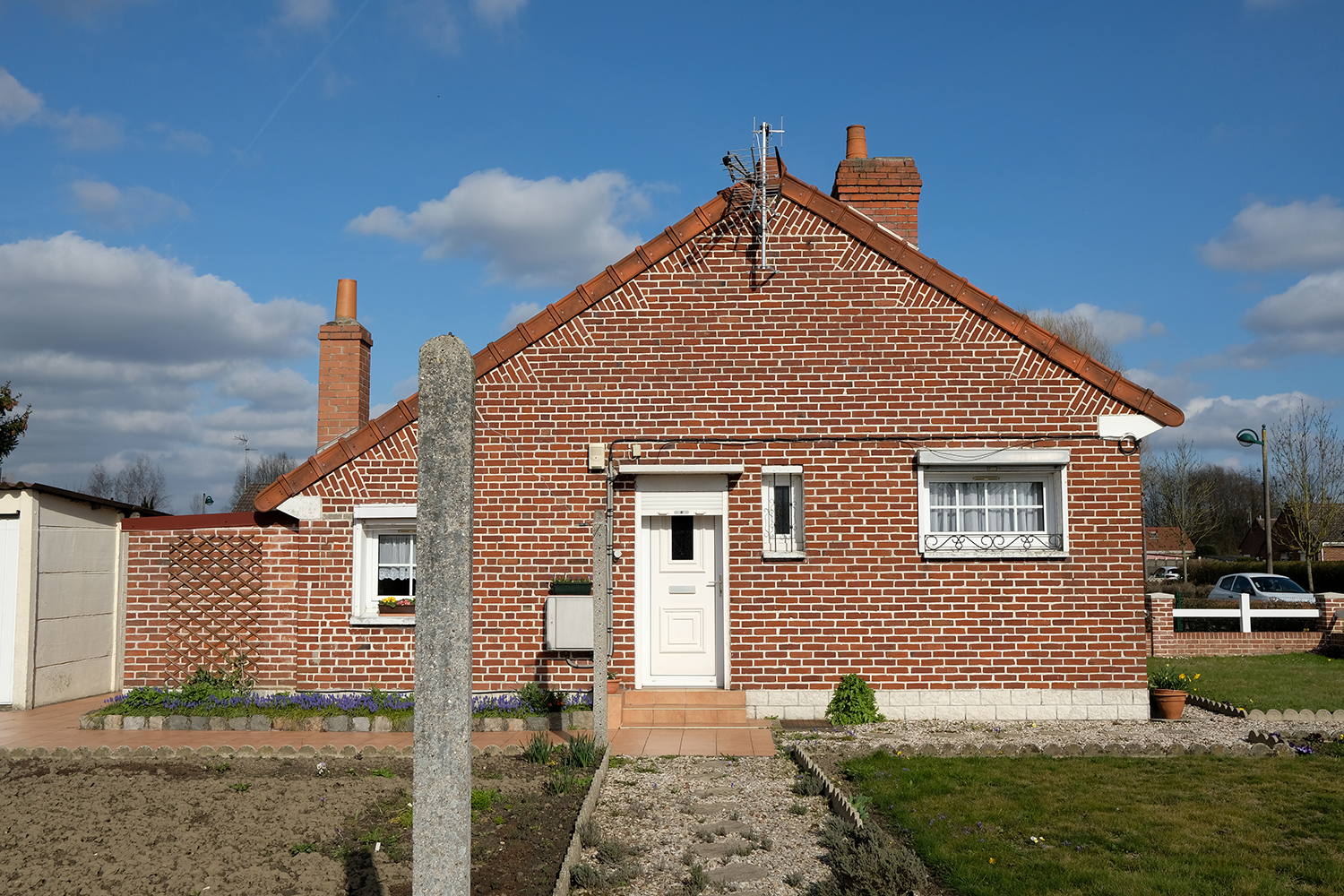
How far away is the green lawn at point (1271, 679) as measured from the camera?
435 inches

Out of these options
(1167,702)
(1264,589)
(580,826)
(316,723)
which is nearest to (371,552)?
(316,723)

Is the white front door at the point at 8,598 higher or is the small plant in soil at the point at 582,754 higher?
the white front door at the point at 8,598

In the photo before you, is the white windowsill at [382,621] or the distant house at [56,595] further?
the distant house at [56,595]

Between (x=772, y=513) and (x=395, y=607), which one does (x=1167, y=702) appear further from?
(x=395, y=607)

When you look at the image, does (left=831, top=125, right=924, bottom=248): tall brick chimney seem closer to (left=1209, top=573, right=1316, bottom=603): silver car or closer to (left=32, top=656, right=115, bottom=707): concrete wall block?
(left=32, top=656, right=115, bottom=707): concrete wall block

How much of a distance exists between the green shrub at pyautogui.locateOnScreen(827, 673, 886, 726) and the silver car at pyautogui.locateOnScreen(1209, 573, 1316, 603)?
16.6m

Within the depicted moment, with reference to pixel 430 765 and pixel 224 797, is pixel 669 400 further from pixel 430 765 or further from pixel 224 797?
pixel 430 765

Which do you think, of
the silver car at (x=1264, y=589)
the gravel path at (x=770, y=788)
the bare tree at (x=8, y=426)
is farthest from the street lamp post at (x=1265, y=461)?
the bare tree at (x=8, y=426)

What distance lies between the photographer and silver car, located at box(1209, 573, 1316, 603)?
22406 mm

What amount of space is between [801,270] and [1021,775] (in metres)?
5.67

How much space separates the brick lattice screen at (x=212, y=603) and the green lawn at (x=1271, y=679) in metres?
11.2

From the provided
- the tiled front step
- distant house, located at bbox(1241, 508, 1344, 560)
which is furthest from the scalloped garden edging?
distant house, located at bbox(1241, 508, 1344, 560)

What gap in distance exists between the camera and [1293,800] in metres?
6.71

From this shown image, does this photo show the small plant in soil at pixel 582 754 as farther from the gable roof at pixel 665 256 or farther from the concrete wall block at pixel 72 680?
the concrete wall block at pixel 72 680
